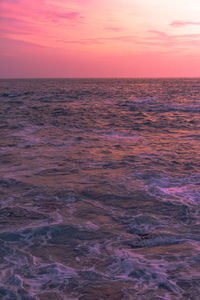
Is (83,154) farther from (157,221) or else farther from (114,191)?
(157,221)

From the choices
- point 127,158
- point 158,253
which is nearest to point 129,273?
point 158,253

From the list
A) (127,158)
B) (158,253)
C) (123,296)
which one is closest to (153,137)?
(127,158)

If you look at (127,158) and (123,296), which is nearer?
(123,296)

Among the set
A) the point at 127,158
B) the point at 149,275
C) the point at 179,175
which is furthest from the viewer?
the point at 127,158

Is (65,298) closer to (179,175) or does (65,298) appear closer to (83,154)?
(179,175)

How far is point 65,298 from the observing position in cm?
352

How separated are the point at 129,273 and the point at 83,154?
6.91 m

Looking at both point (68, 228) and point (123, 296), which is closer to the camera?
point (123, 296)

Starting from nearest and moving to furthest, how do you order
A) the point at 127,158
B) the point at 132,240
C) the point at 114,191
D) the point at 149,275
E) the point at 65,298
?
the point at 65,298
the point at 149,275
the point at 132,240
the point at 114,191
the point at 127,158

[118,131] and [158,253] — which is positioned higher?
[118,131]

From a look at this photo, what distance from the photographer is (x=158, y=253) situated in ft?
14.7

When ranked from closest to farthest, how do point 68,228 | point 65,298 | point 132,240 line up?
1. point 65,298
2. point 132,240
3. point 68,228

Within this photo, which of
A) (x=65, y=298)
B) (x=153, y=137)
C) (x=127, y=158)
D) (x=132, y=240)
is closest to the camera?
(x=65, y=298)

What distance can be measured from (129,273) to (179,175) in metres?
4.77
